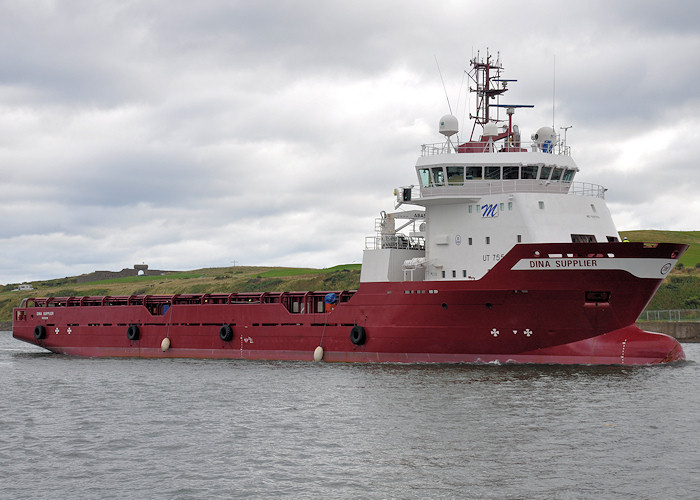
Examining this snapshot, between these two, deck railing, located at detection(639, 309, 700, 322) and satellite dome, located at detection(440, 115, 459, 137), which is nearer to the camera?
satellite dome, located at detection(440, 115, 459, 137)

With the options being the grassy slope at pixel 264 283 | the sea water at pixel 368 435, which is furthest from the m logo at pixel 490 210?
the grassy slope at pixel 264 283

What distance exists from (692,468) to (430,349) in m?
14.5

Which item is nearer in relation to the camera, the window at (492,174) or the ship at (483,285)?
the ship at (483,285)

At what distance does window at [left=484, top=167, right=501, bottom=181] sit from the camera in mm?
29859

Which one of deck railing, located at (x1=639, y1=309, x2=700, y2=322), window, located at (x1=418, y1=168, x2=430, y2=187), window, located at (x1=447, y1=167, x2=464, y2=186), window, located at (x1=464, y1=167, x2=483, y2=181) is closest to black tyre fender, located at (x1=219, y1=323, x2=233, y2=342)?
window, located at (x1=418, y1=168, x2=430, y2=187)

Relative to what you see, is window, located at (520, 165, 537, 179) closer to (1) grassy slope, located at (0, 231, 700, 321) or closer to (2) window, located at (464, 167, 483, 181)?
(2) window, located at (464, 167, 483, 181)

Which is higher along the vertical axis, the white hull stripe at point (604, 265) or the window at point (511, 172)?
the window at point (511, 172)

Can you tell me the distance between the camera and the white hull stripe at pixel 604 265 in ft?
83.8

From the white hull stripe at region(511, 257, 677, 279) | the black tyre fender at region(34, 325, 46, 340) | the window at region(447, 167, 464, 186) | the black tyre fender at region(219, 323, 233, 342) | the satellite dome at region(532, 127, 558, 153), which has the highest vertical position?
the satellite dome at region(532, 127, 558, 153)

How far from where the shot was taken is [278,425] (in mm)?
18719

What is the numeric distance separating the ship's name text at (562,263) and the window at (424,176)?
259 inches

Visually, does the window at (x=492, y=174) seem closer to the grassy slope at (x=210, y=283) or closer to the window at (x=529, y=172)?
the window at (x=529, y=172)

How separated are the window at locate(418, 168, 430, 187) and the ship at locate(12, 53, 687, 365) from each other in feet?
0.14

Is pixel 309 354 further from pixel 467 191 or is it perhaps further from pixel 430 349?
pixel 467 191
